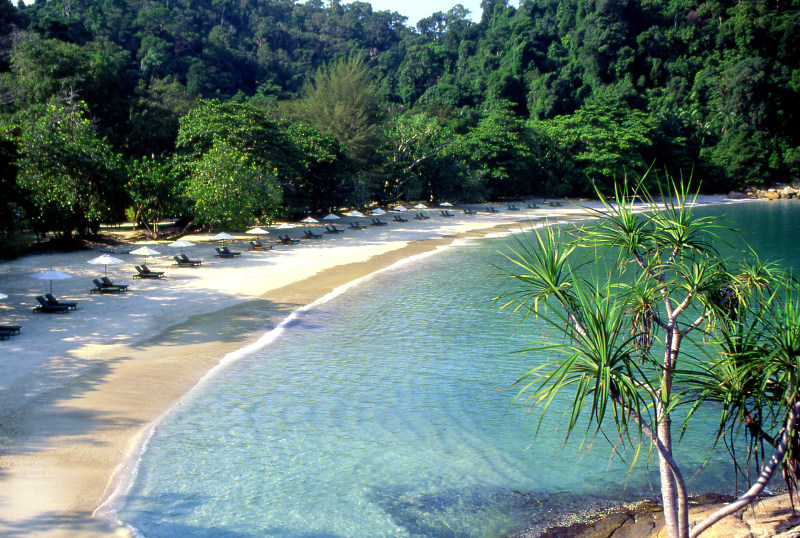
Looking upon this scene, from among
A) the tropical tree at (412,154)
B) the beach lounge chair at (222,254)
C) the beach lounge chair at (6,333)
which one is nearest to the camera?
the beach lounge chair at (6,333)

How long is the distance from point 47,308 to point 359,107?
32.6 metres

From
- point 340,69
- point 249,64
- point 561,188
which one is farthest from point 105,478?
point 249,64

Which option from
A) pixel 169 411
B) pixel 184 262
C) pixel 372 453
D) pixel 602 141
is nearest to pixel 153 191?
pixel 184 262

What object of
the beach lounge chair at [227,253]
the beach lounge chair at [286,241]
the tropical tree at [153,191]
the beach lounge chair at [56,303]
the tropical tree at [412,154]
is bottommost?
the beach lounge chair at [56,303]

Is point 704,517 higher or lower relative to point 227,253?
lower

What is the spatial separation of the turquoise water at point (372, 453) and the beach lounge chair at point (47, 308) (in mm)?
5903

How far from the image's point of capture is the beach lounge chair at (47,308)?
15.9m

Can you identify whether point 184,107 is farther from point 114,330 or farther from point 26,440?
point 26,440

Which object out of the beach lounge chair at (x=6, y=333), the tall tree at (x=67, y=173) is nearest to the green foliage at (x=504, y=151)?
the tall tree at (x=67, y=173)

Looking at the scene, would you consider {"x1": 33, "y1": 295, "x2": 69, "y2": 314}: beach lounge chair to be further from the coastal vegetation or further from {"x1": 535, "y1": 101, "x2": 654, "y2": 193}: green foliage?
{"x1": 535, "y1": 101, "x2": 654, "y2": 193}: green foliage

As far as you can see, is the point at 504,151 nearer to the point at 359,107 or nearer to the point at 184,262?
the point at 359,107

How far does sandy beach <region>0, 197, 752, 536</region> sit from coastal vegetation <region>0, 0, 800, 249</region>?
332 cm

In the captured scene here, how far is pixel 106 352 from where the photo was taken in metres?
13.4

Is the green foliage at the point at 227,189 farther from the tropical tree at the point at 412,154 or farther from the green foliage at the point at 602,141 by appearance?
the green foliage at the point at 602,141
